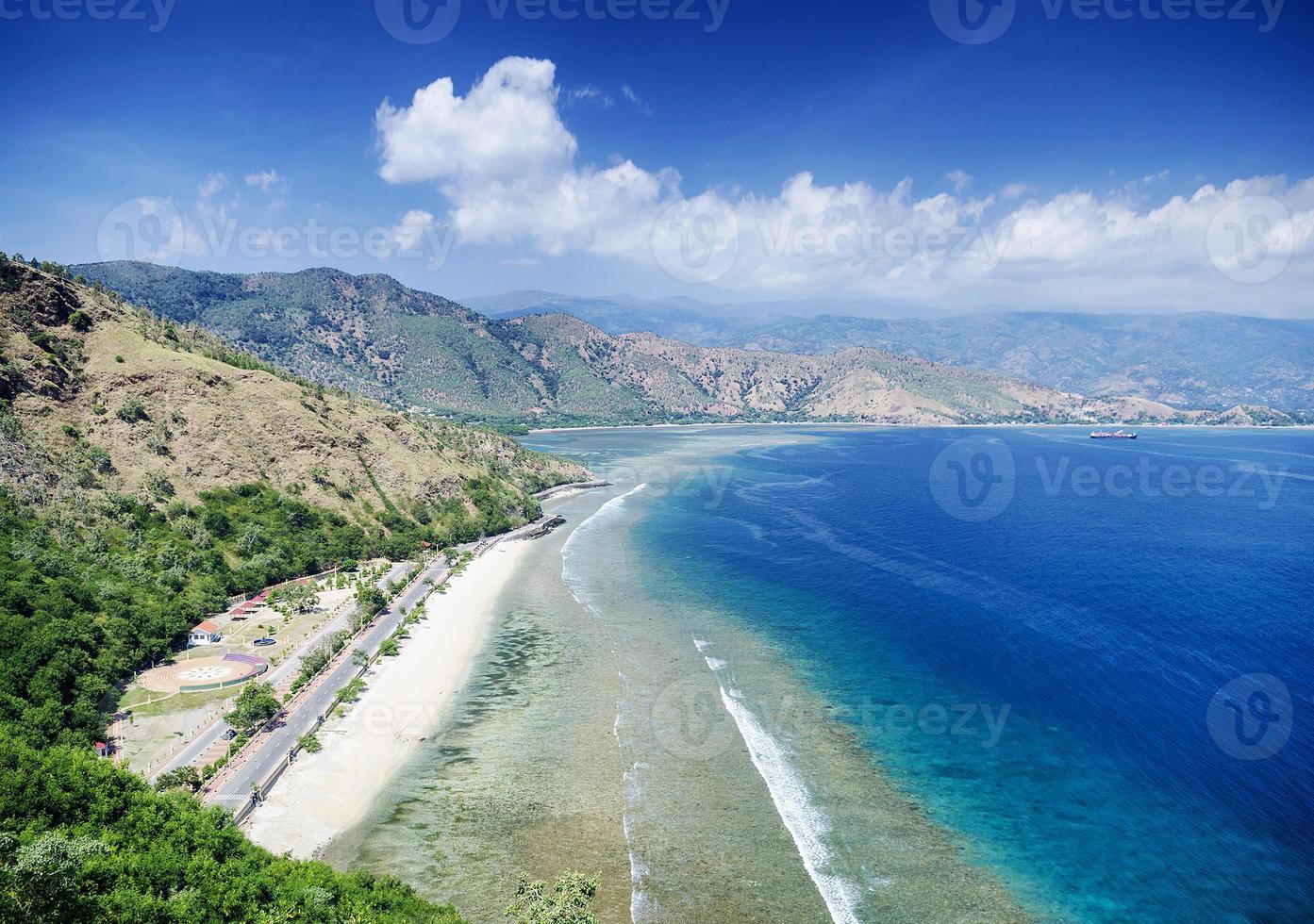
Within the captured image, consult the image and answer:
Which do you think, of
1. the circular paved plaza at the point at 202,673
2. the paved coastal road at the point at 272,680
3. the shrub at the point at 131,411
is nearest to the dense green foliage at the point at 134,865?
the paved coastal road at the point at 272,680

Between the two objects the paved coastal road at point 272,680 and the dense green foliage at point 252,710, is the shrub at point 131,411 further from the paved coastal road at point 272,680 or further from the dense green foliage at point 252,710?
the dense green foliage at point 252,710

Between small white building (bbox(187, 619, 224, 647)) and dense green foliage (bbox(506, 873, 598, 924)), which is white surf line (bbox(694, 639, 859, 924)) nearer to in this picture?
dense green foliage (bbox(506, 873, 598, 924))

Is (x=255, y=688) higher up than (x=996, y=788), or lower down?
higher up

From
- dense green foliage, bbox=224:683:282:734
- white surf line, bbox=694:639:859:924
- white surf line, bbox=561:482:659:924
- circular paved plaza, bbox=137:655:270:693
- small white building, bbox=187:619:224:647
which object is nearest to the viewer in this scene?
white surf line, bbox=561:482:659:924

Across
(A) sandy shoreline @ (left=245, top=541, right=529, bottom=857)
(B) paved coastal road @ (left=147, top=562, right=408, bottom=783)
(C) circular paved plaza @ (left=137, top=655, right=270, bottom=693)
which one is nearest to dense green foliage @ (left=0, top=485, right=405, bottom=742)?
(C) circular paved plaza @ (left=137, top=655, right=270, bottom=693)

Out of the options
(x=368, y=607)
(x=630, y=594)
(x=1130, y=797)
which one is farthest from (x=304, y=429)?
(x=1130, y=797)

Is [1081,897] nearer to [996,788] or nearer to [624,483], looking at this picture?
[996,788]

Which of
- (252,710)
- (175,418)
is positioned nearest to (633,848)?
(252,710)
